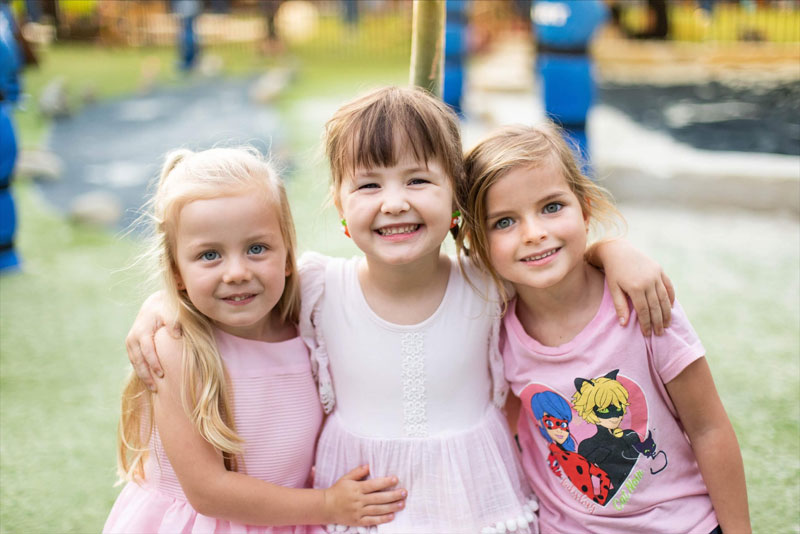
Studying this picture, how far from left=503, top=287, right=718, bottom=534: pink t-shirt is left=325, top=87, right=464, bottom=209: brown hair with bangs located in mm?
465

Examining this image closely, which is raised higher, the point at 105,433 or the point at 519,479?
the point at 519,479

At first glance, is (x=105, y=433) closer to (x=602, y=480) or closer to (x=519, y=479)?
(x=519, y=479)

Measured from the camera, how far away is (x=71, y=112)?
8.10 m

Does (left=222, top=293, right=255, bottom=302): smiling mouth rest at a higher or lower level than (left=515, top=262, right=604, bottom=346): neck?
higher

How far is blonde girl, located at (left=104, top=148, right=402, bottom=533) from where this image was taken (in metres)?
1.60

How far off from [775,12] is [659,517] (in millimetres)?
13170

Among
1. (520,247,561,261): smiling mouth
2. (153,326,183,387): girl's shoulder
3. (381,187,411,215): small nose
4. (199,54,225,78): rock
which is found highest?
(381,187,411,215): small nose

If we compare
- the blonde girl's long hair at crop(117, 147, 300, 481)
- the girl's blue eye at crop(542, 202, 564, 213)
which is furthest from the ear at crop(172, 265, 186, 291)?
the girl's blue eye at crop(542, 202, 564, 213)

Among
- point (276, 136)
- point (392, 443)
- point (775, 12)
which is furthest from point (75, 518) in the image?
point (775, 12)

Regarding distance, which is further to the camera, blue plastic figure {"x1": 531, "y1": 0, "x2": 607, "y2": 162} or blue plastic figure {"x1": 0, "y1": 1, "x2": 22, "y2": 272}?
blue plastic figure {"x1": 531, "y1": 0, "x2": 607, "y2": 162}

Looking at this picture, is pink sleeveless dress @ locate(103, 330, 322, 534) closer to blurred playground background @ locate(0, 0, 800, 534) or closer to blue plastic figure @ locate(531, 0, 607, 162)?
blurred playground background @ locate(0, 0, 800, 534)

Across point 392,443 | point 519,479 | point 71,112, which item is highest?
point 392,443

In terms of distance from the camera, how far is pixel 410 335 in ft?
5.60

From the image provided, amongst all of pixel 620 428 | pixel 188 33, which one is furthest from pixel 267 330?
pixel 188 33
